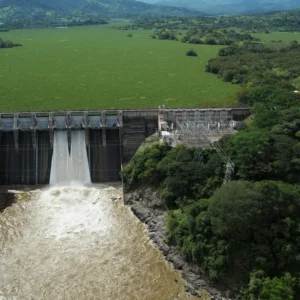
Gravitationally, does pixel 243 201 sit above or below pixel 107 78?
below

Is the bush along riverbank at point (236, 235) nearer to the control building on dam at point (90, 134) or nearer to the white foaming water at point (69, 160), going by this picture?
the control building on dam at point (90, 134)

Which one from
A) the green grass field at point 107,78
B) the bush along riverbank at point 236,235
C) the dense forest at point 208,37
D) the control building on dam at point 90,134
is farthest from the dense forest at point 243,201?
the dense forest at point 208,37

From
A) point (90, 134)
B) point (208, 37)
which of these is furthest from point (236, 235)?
point (208, 37)

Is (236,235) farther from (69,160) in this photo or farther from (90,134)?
(90,134)

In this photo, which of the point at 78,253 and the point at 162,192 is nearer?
the point at 78,253

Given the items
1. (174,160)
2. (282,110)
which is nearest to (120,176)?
(174,160)

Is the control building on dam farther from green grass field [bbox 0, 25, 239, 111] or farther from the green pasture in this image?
the green pasture

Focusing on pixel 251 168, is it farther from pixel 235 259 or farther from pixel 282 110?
pixel 282 110
